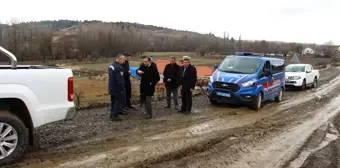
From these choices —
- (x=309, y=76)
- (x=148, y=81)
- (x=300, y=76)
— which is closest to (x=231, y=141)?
(x=148, y=81)

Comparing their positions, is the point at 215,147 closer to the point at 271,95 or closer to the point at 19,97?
the point at 19,97

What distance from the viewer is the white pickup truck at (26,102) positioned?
17.6 ft

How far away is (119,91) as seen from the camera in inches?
359

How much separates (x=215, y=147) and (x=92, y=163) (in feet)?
7.97

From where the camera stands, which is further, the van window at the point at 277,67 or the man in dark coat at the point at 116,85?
the van window at the point at 277,67

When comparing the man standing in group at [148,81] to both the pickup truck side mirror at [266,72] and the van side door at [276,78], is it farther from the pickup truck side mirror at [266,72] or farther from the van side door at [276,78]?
the van side door at [276,78]

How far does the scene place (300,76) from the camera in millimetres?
20094

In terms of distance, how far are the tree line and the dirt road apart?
7030 cm

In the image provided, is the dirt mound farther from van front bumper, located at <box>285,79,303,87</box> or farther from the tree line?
the tree line

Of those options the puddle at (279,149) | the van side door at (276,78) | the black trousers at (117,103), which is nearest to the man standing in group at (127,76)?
the black trousers at (117,103)

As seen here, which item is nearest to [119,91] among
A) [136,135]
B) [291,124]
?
[136,135]

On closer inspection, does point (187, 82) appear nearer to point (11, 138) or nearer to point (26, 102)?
point (26, 102)

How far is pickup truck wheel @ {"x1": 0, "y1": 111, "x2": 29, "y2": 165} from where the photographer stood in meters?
5.36

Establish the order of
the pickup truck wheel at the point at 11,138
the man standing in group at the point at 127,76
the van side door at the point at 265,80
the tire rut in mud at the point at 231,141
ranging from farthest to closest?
the van side door at the point at 265,80 < the man standing in group at the point at 127,76 < the tire rut in mud at the point at 231,141 < the pickup truck wheel at the point at 11,138
